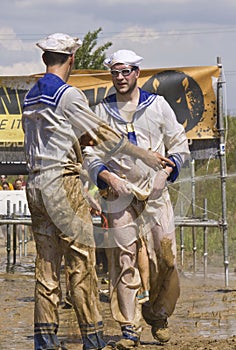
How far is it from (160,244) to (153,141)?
796 millimetres

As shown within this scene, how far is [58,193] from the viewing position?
20.7 feet

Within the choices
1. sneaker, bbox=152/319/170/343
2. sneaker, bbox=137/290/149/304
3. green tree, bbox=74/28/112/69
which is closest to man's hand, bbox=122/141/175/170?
A: sneaker, bbox=137/290/149/304

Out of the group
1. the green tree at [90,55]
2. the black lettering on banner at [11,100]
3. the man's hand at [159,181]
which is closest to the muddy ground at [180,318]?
the man's hand at [159,181]

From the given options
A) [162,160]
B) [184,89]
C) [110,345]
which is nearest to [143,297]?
[110,345]

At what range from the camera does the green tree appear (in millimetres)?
25750

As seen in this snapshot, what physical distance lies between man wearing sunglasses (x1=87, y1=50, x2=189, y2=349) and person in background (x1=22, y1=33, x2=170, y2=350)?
86cm

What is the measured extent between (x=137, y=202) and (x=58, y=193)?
3.91ft

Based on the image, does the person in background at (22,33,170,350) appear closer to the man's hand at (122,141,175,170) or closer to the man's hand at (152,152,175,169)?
the man's hand at (122,141,175,170)

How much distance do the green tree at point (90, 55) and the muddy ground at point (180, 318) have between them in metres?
12.5

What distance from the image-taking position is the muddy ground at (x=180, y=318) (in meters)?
7.62

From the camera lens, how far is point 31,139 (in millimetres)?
6371

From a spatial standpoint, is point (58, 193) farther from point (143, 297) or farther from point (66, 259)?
point (143, 297)

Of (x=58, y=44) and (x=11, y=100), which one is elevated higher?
(x=11, y=100)

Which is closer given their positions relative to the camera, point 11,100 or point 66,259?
point 66,259
